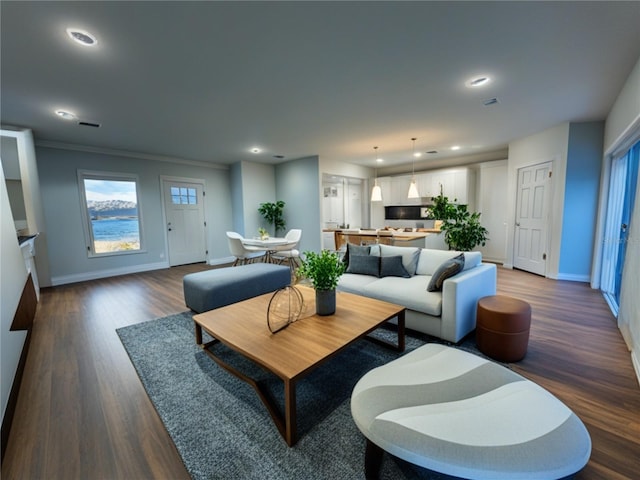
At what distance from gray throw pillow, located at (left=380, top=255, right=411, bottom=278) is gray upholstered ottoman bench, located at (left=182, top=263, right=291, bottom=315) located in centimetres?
142

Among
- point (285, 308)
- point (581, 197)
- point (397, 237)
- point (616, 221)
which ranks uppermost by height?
point (581, 197)

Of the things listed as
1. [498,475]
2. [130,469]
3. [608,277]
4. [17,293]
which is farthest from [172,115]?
[608,277]

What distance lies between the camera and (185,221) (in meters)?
6.53

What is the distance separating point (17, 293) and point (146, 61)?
7.78 feet

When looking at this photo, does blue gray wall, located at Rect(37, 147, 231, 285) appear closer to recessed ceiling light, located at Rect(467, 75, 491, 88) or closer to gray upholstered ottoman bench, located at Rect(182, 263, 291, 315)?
gray upholstered ottoman bench, located at Rect(182, 263, 291, 315)

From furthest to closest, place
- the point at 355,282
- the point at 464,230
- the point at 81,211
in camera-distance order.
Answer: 1. the point at 81,211
2. the point at 464,230
3. the point at 355,282

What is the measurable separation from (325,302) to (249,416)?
912 mm

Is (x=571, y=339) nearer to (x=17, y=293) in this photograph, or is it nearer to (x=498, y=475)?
(x=498, y=475)

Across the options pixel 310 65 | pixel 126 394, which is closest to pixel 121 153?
pixel 310 65

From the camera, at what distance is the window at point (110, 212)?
5.21 metres

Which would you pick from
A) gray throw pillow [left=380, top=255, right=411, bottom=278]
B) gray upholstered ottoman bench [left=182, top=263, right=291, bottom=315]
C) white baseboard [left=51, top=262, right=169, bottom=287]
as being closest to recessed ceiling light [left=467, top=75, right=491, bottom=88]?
gray throw pillow [left=380, top=255, right=411, bottom=278]

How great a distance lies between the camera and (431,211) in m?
5.12

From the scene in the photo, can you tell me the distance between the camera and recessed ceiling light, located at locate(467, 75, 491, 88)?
2709 mm

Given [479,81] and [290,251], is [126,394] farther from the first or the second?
[479,81]
